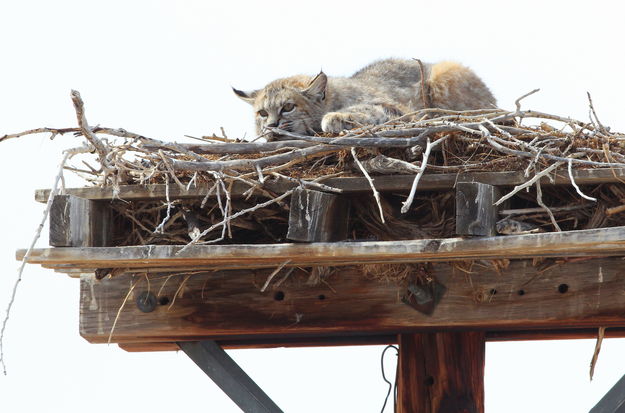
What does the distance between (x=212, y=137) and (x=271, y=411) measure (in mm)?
1393

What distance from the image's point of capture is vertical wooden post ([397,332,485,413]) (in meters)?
4.54

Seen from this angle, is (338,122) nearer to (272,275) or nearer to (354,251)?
(272,275)

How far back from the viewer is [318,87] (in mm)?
6688

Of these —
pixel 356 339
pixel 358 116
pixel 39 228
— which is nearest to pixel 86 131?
pixel 39 228

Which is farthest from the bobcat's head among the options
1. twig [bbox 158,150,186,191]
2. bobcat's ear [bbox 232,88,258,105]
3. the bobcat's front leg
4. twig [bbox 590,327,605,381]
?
twig [bbox 590,327,605,381]

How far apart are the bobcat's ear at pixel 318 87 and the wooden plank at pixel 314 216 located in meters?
2.62

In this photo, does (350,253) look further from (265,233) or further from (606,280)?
(606,280)

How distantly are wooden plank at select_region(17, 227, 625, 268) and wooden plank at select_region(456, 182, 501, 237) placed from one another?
44 mm

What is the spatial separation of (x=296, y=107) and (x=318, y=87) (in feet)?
0.63

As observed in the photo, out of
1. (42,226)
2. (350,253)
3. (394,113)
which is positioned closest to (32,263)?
(42,226)

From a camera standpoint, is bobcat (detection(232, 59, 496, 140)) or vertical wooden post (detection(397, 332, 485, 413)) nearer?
vertical wooden post (detection(397, 332, 485, 413))

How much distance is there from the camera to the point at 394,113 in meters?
6.09

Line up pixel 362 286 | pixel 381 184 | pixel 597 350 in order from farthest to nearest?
pixel 362 286 < pixel 597 350 < pixel 381 184

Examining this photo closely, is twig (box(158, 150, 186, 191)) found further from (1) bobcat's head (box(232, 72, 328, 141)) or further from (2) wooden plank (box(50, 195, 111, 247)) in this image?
(1) bobcat's head (box(232, 72, 328, 141))
